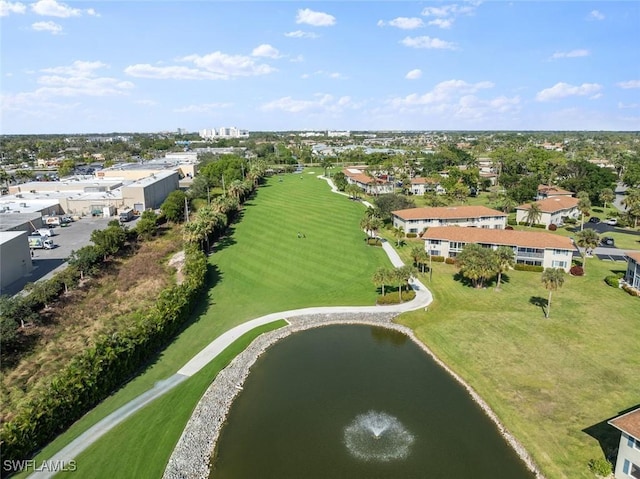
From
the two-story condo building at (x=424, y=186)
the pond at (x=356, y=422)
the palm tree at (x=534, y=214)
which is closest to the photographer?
the pond at (x=356, y=422)

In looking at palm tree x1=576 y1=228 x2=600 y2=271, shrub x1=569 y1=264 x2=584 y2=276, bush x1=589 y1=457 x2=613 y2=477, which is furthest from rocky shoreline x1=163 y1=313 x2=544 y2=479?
palm tree x1=576 y1=228 x2=600 y2=271

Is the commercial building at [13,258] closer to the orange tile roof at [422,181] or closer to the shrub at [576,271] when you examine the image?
the shrub at [576,271]

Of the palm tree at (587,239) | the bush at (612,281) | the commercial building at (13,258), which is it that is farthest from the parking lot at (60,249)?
the palm tree at (587,239)

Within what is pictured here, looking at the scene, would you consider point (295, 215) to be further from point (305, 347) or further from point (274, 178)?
point (274, 178)

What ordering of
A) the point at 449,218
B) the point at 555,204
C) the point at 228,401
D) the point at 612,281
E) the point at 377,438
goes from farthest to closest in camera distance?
the point at 555,204 → the point at 449,218 → the point at 612,281 → the point at 228,401 → the point at 377,438

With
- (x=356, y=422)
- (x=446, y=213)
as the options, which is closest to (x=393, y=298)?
(x=356, y=422)

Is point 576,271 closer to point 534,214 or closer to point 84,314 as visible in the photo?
point 534,214

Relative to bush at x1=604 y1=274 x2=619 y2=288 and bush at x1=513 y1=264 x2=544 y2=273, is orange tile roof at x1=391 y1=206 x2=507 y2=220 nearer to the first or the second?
bush at x1=513 y1=264 x2=544 y2=273
